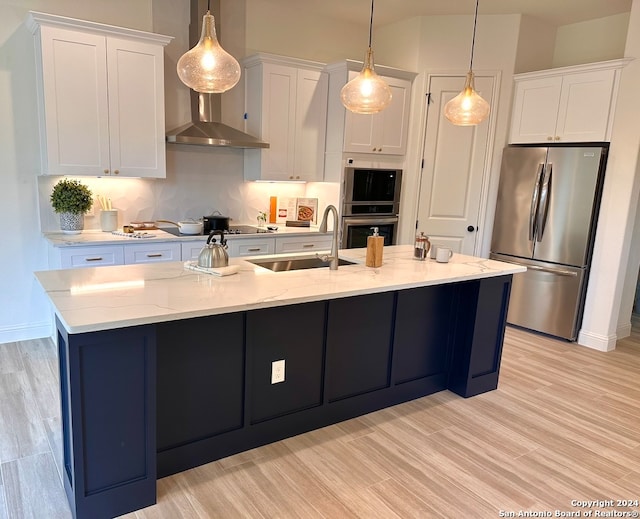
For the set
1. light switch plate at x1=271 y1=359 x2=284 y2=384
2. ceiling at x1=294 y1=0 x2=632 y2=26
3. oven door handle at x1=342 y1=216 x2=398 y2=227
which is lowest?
light switch plate at x1=271 y1=359 x2=284 y2=384

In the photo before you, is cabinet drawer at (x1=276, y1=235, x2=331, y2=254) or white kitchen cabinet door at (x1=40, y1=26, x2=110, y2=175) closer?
white kitchen cabinet door at (x1=40, y1=26, x2=110, y2=175)

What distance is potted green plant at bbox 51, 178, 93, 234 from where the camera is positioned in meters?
3.86

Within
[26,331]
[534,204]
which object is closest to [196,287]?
[26,331]

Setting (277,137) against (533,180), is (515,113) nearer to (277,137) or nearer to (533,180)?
(533,180)

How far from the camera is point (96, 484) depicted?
2.01 m

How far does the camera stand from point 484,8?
15.4ft

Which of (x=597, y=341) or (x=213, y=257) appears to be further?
(x=597, y=341)

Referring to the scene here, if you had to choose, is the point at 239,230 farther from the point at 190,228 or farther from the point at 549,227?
the point at 549,227

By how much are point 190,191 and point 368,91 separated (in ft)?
8.42

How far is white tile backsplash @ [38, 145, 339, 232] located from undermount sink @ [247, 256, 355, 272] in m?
1.91

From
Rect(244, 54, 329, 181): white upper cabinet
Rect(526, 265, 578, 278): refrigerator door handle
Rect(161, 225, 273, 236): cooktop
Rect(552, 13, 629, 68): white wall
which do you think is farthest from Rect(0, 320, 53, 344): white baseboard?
Rect(552, 13, 629, 68): white wall

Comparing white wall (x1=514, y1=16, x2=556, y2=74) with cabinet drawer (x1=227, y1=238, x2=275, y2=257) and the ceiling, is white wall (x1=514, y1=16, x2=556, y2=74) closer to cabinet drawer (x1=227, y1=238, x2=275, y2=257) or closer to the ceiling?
the ceiling

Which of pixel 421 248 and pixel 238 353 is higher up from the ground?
pixel 421 248

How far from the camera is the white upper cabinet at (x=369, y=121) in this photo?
192 inches
